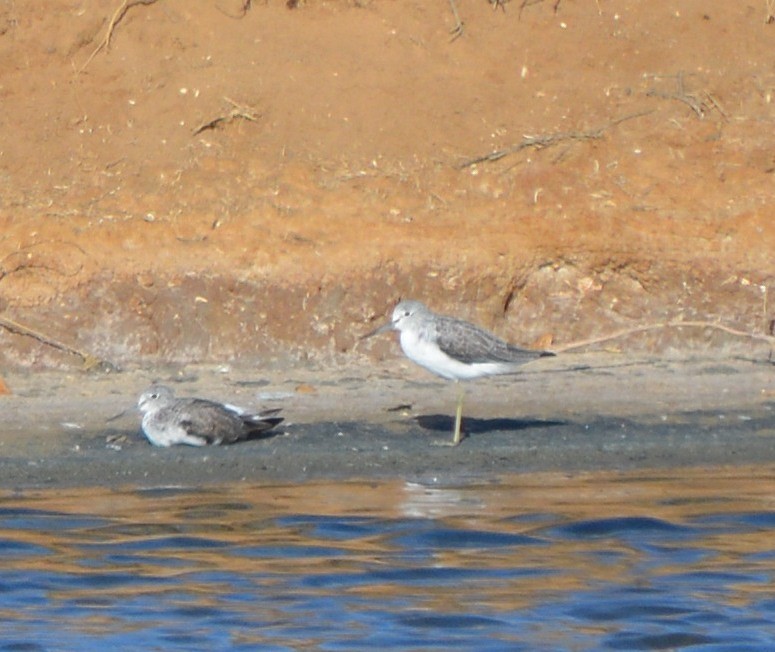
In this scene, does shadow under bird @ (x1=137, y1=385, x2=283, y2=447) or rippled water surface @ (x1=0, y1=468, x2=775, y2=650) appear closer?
rippled water surface @ (x1=0, y1=468, x2=775, y2=650)

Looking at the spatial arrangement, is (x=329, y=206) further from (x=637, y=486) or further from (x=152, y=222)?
(x=637, y=486)

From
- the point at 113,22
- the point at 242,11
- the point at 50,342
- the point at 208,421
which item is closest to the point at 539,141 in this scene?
the point at 242,11

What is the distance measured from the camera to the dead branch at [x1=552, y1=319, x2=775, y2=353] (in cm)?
1233

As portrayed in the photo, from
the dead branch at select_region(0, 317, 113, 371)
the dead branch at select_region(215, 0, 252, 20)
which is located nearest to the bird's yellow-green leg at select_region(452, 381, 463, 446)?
the dead branch at select_region(0, 317, 113, 371)

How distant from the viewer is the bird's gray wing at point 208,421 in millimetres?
10711

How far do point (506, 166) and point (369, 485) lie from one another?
431 cm

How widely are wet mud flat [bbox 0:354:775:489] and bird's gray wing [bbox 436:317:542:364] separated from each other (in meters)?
0.53

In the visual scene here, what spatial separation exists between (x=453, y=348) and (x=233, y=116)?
13.0 ft

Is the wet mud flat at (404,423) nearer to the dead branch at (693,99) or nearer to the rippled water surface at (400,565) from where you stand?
the rippled water surface at (400,565)

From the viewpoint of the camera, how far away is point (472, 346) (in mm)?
11039

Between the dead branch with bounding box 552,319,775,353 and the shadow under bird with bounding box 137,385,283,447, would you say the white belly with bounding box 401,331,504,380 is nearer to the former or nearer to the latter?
the shadow under bird with bounding box 137,385,283,447

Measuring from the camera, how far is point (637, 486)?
10562 millimetres

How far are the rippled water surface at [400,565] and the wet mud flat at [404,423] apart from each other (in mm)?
303

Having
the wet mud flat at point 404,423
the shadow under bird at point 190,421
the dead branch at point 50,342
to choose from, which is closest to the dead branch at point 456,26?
the wet mud flat at point 404,423
